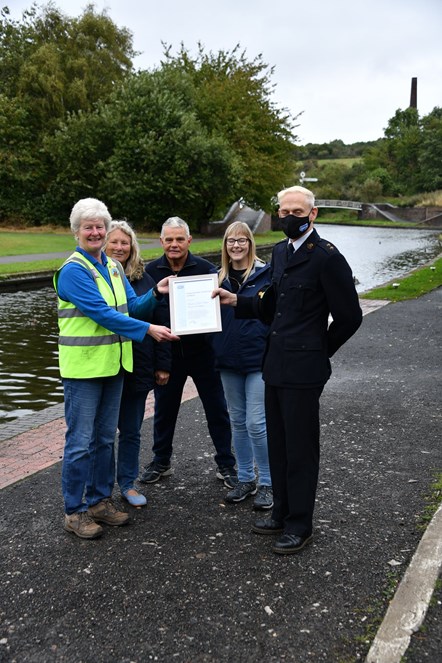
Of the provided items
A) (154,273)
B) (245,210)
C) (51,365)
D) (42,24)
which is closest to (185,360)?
(154,273)

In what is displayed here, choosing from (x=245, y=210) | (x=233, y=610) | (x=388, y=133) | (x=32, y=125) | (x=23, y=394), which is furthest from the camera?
(x=388, y=133)

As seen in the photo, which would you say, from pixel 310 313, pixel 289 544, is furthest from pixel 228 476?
pixel 310 313

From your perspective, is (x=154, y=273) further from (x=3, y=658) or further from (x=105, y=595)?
(x=3, y=658)

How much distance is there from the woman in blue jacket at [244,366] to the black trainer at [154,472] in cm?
67

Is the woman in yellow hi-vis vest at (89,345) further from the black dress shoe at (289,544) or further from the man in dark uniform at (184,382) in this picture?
the black dress shoe at (289,544)

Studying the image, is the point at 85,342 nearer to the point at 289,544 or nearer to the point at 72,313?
the point at 72,313

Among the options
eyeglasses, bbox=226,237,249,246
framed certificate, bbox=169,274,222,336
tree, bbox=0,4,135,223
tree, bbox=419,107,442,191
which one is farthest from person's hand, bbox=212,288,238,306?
tree, bbox=419,107,442,191

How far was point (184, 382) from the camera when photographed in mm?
5207

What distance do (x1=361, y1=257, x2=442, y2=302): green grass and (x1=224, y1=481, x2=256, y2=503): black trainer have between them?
35.9ft

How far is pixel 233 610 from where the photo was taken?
3.39 meters

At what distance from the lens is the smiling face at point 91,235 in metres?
4.13

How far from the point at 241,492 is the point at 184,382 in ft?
3.04

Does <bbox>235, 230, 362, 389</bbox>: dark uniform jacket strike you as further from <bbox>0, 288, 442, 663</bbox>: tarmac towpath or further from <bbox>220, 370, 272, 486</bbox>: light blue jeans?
<bbox>0, 288, 442, 663</bbox>: tarmac towpath

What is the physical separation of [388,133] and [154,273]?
110 meters
